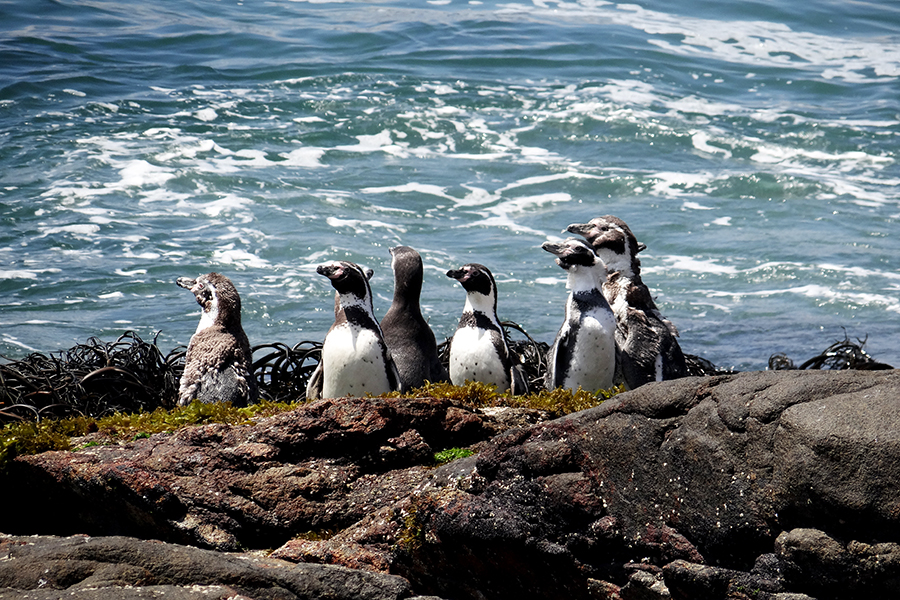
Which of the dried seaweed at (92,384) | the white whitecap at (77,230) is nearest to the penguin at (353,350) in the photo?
the dried seaweed at (92,384)

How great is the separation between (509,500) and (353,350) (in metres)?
2.64

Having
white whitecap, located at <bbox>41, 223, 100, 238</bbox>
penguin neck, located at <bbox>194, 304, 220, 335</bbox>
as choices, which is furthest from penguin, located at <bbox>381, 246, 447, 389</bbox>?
white whitecap, located at <bbox>41, 223, 100, 238</bbox>

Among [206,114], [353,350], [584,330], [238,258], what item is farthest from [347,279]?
[206,114]

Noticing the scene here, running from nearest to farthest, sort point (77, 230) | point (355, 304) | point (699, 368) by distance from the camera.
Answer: point (355, 304) < point (699, 368) < point (77, 230)

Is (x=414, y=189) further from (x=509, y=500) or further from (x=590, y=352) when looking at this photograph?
(x=509, y=500)

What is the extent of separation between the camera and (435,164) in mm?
18969

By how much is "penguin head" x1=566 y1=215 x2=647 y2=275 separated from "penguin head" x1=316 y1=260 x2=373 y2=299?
1.56m

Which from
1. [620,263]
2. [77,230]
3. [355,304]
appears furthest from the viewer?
[77,230]

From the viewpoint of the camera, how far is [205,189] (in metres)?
17.4

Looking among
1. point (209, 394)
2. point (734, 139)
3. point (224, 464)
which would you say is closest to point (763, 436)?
point (224, 464)

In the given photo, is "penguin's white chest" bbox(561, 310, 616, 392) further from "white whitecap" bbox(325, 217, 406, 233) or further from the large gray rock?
"white whitecap" bbox(325, 217, 406, 233)

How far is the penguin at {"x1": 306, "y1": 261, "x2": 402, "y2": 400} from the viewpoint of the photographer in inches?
246

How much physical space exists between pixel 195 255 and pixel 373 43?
511 inches

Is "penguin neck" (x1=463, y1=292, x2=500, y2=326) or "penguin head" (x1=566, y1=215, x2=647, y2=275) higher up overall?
"penguin head" (x1=566, y1=215, x2=647, y2=275)
